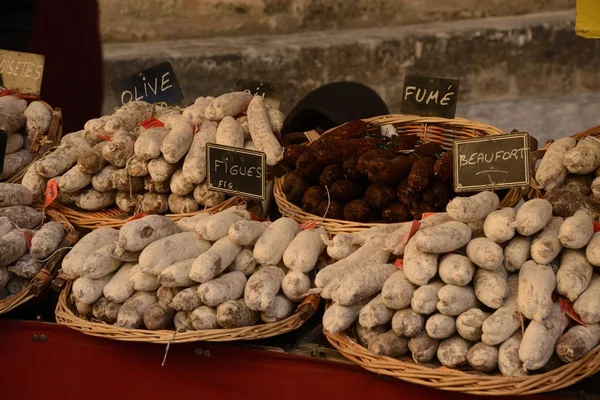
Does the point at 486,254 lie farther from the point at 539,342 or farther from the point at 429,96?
the point at 429,96

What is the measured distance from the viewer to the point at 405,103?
3213 mm

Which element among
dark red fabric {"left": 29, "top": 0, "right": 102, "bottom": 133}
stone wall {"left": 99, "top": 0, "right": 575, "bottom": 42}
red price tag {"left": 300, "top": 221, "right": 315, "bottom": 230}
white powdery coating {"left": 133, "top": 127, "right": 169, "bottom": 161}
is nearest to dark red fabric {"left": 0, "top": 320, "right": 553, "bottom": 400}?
red price tag {"left": 300, "top": 221, "right": 315, "bottom": 230}

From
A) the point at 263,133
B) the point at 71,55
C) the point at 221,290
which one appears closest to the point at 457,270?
the point at 221,290

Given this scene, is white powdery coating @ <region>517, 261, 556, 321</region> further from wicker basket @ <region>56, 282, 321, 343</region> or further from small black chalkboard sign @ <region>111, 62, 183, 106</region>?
small black chalkboard sign @ <region>111, 62, 183, 106</region>

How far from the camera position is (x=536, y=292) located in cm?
194

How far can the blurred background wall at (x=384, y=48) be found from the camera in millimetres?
5500

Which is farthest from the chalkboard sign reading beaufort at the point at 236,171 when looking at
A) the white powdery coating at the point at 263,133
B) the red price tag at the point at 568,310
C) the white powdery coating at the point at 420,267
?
the red price tag at the point at 568,310

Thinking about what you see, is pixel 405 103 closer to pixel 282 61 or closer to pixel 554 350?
pixel 554 350

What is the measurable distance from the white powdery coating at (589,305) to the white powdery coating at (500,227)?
0.76ft

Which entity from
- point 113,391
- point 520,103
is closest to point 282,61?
point 520,103

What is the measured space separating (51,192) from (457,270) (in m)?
1.63

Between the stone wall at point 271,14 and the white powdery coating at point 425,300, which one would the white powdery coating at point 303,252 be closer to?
the white powdery coating at point 425,300

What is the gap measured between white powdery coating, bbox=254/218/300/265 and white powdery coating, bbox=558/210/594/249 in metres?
0.79

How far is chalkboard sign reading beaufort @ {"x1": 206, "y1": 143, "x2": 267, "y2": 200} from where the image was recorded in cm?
263
